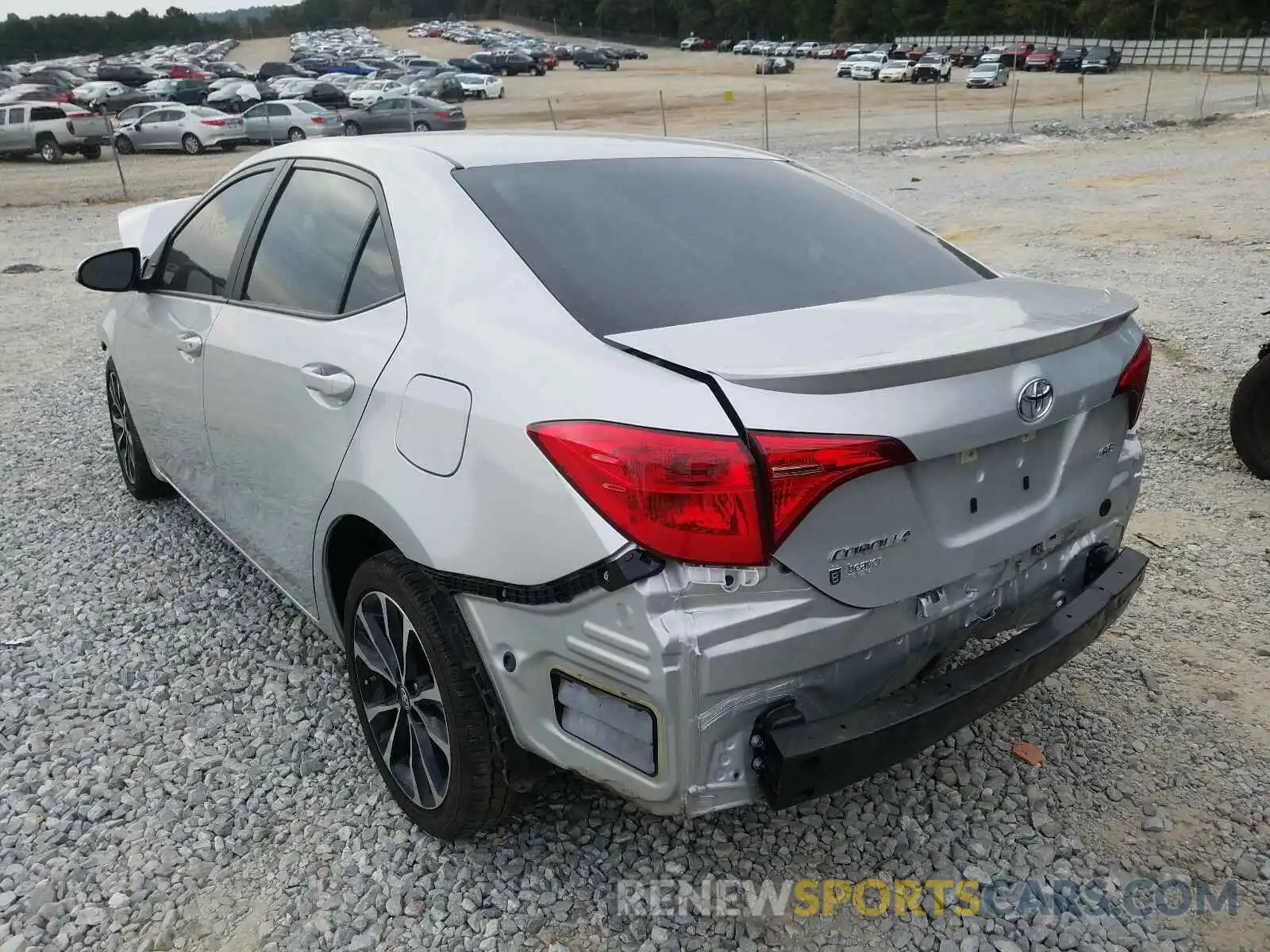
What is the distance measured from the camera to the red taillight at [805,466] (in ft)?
6.10

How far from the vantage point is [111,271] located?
373 centimetres

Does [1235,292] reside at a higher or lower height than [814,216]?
lower

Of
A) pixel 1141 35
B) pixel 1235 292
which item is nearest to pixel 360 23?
pixel 1141 35

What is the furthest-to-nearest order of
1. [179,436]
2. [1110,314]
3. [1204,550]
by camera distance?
[1204,550], [179,436], [1110,314]

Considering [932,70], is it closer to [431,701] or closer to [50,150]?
[50,150]

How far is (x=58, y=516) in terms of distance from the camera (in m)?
4.88

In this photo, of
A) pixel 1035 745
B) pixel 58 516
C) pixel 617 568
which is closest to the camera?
pixel 617 568

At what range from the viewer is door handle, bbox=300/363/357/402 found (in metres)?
2.54

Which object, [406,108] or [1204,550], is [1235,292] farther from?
[406,108]

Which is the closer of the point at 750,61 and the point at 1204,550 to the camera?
the point at 1204,550

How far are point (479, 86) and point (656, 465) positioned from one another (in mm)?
49106

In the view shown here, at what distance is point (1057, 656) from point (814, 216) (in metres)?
1.46

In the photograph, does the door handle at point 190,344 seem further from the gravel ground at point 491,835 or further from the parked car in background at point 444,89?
the parked car in background at point 444,89

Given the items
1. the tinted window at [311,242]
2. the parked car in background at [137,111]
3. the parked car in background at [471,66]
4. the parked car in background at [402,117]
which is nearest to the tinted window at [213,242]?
the tinted window at [311,242]
